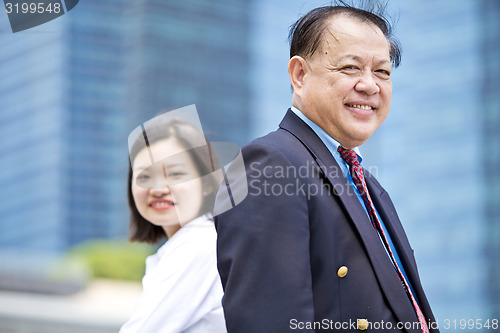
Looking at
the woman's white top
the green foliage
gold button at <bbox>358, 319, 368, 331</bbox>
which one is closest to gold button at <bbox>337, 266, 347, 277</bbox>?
gold button at <bbox>358, 319, 368, 331</bbox>

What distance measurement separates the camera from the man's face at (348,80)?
2.09 metres

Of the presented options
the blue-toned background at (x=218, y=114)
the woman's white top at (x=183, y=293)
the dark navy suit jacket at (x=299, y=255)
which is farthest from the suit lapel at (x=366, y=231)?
the blue-toned background at (x=218, y=114)

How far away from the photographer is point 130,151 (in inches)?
122

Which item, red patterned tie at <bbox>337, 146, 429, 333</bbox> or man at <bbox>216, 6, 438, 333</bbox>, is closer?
man at <bbox>216, 6, 438, 333</bbox>

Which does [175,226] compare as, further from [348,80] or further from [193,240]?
[348,80]

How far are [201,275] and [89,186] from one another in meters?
56.2

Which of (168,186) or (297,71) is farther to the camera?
(168,186)

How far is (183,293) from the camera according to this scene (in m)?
2.60

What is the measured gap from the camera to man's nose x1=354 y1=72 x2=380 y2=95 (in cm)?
209

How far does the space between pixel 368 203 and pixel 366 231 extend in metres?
0.20

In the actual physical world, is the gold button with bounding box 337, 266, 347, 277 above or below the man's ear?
below

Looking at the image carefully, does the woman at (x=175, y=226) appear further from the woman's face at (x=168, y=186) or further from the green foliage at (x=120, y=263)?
the green foliage at (x=120, y=263)

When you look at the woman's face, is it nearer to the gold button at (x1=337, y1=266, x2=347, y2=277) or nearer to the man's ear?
the man's ear

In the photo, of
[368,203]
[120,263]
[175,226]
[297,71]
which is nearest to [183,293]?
[175,226]
